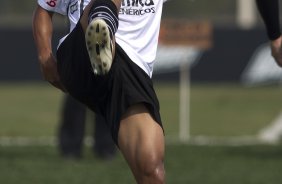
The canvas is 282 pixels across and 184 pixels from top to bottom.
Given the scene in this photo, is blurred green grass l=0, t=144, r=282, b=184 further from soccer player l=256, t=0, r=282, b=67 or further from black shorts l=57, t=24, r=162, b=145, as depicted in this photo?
black shorts l=57, t=24, r=162, b=145

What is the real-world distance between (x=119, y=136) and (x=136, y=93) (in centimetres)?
22

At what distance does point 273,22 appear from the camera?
6043 millimetres

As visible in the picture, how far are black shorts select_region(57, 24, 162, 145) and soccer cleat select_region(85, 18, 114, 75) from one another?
30cm

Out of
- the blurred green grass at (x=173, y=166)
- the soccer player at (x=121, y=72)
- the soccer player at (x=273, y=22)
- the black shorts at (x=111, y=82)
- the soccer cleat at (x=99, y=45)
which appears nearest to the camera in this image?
the soccer cleat at (x=99, y=45)

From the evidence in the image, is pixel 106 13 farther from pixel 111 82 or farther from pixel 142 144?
pixel 142 144

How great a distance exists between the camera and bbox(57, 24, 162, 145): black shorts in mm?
5336

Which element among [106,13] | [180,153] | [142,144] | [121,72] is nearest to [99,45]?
[106,13]

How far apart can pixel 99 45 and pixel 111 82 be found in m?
0.43

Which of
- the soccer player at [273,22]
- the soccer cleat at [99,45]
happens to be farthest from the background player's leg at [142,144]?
the soccer player at [273,22]

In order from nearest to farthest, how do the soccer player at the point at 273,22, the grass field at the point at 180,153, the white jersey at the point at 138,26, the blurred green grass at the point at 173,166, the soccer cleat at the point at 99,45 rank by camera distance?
the soccer cleat at the point at 99,45
the white jersey at the point at 138,26
the soccer player at the point at 273,22
the blurred green grass at the point at 173,166
the grass field at the point at 180,153

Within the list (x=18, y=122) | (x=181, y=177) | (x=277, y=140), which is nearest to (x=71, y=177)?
(x=181, y=177)

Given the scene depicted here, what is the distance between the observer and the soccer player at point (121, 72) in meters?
5.21

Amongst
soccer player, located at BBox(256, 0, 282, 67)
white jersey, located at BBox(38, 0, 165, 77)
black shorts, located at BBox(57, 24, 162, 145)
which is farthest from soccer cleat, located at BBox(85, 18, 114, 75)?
soccer player, located at BBox(256, 0, 282, 67)

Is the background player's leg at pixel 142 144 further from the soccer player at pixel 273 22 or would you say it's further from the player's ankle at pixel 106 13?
the soccer player at pixel 273 22
